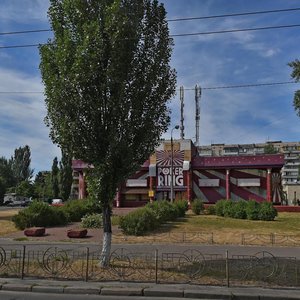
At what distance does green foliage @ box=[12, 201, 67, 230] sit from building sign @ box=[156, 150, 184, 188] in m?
33.8

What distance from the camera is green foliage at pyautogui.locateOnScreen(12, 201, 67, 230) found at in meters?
30.8

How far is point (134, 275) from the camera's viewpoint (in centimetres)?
1190

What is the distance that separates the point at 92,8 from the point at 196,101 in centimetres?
7220

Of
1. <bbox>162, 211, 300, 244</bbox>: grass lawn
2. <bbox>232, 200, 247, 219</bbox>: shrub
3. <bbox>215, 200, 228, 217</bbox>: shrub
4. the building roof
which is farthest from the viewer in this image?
the building roof

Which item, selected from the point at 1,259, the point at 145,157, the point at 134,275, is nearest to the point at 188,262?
the point at 134,275

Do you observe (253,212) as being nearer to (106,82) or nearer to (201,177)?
(106,82)

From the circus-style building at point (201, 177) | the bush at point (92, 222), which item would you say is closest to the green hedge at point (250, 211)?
the bush at point (92, 222)

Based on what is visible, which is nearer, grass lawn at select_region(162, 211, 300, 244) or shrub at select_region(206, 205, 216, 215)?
grass lawn at select_region(162, 211, 300, 244)

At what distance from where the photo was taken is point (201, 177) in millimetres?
66750

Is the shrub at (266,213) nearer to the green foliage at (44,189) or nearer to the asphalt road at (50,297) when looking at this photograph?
the asphalt road at (50,297)

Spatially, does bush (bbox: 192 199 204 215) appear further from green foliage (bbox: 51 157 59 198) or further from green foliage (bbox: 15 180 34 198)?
green foliage (bbox: 15 180 34 198)

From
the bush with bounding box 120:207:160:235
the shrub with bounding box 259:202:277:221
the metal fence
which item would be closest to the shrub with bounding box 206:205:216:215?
→ the shrub with bounding box 259:202:277:221

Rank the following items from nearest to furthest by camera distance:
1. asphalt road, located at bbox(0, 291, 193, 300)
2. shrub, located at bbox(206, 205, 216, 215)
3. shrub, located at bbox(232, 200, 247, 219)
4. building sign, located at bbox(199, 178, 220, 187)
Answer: asphalt road, located at bbox(0, 291, 193, 300) → shrub, located at bbox(232, 200, 247, 219) → shrub, located at bbox(206, 205, 216, 215) → building sign, located at bbox(199, 178, 220, 187)

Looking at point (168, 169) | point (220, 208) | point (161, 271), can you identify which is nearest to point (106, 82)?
point (161, 271)
